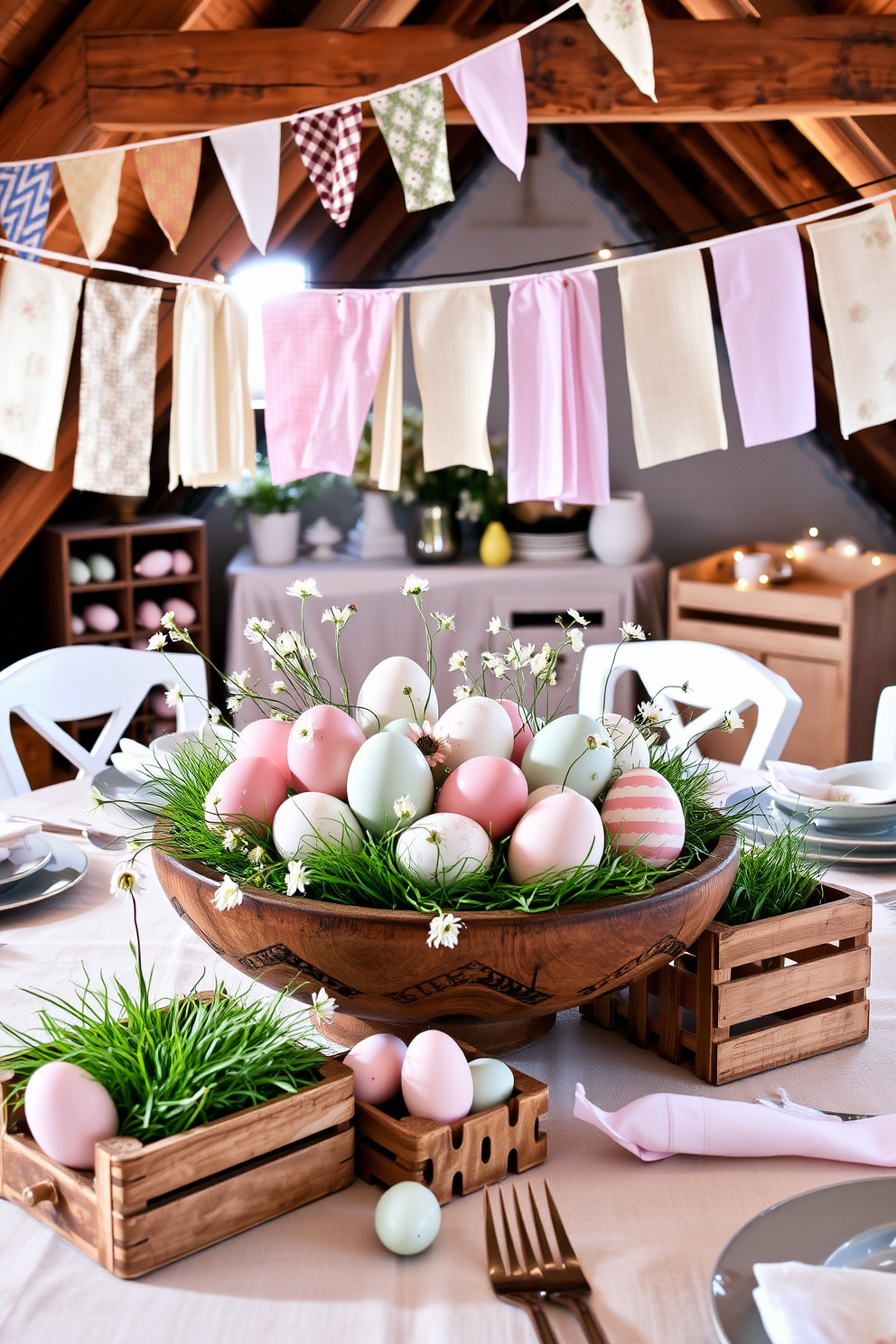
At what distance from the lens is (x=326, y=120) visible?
2.29 meters

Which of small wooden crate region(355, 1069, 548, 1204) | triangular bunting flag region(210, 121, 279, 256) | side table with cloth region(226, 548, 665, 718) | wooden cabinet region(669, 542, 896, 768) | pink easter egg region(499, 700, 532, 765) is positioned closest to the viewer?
small wooden crate region(355, 1069, 548, 1204)

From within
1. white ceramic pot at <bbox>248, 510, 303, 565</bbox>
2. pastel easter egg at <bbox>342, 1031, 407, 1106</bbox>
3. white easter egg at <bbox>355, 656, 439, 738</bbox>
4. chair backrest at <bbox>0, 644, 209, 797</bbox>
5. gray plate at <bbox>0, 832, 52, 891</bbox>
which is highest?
white ceramic pot at <bbox>248, 510, 303, 565</bbox>

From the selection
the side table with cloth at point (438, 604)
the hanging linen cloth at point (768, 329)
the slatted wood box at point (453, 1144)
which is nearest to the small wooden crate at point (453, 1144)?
the slatted wood box at point (453, 1144)

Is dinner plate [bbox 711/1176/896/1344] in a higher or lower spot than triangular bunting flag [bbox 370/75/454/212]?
lower

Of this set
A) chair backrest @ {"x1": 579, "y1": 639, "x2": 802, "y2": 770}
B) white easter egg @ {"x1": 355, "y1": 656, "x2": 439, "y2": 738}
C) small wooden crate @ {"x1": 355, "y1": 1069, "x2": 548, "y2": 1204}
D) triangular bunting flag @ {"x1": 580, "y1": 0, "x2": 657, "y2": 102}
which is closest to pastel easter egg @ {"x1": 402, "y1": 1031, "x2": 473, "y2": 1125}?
small wooden crate @ {"x1": 355, "y1": 1069, "x2": 548, "y2": 1204}

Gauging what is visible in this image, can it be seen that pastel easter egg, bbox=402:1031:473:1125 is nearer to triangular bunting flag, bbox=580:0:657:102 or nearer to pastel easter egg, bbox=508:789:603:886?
pastel easter egg, bbox=508:789:603:886

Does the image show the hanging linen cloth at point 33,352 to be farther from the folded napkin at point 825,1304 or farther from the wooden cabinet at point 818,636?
the folded napkin at point 825,1304

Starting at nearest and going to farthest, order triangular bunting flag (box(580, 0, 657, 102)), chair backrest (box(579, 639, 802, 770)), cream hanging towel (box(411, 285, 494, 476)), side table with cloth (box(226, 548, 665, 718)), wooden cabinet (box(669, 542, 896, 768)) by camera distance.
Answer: triangular bunting flag (box(580, 0, 657, 102)) → chair backrest (box(579, 639, 802, 770)) → cream hanging towel (box(411, 285, 494, 476)) → wooden cabinet (box(669, 542, 896, 768)) → side table with cloth (box(226, 548, 665, 718))

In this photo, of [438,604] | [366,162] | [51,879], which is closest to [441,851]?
[51,879]

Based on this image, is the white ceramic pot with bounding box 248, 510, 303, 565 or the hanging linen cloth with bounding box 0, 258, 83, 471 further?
the white ceramic pot with bounding box 248, 510, 303, 565

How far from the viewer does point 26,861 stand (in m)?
1.25

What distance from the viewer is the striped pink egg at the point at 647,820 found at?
33.4 inches

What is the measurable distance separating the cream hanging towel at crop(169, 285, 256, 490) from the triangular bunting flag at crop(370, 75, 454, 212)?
47 centimetres

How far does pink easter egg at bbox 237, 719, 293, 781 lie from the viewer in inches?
36.2
